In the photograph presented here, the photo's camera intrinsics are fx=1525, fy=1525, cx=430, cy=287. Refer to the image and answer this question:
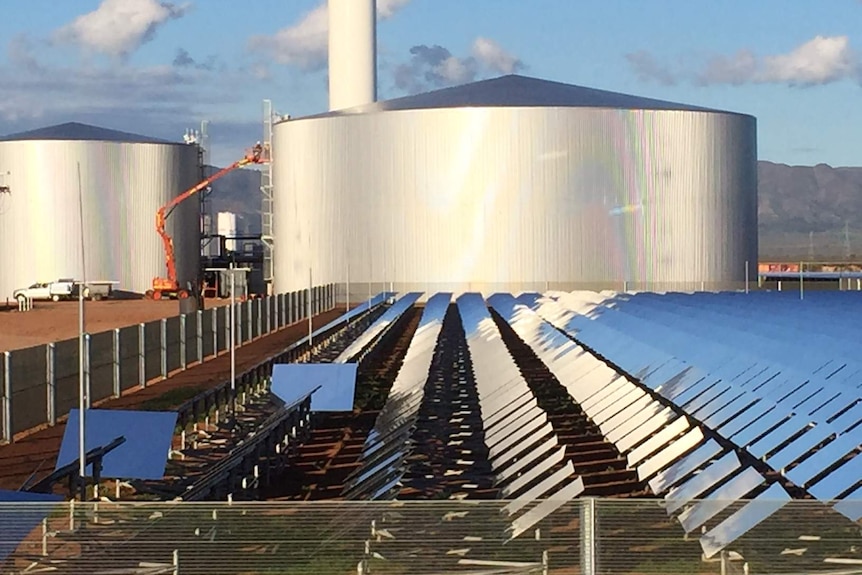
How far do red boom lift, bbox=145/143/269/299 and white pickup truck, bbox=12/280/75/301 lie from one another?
3.93 meters

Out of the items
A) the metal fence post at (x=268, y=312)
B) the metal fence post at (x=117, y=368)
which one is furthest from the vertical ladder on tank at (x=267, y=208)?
the metal fence post at (x=117, y=368)

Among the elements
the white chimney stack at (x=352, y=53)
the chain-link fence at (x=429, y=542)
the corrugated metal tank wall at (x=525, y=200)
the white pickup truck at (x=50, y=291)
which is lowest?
the white pickup truck at (x=50, y=291)

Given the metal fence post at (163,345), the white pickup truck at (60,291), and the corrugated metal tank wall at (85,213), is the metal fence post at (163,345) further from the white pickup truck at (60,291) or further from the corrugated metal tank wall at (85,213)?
the corrugated metal tank wall at (85,213)

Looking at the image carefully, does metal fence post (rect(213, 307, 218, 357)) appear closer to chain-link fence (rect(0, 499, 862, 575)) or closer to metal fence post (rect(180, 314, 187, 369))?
metal fence post (rect(180, 314, 187, 369))

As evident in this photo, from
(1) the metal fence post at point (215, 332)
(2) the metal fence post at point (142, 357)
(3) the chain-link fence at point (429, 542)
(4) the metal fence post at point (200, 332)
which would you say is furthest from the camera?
(1) the metal fence post at point (215, 332)

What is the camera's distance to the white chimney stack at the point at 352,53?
73375 mm

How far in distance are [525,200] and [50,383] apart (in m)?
41.5

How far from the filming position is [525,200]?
62.7 metres

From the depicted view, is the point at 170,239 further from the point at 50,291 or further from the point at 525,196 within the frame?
the point at 525,196

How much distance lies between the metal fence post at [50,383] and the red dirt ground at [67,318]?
22.0 m

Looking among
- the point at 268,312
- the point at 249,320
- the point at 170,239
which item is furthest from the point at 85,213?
the point at 249,320

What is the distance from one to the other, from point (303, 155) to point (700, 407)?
2102 inches

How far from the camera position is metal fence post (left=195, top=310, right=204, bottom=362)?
3412 cm

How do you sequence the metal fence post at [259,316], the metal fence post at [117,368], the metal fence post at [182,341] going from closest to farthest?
the metal fence post at [117,368], the metal fence post at [182,341], the metal fence post at [259,316]
